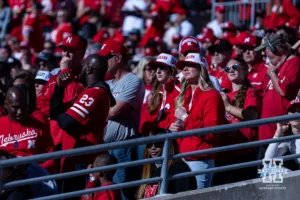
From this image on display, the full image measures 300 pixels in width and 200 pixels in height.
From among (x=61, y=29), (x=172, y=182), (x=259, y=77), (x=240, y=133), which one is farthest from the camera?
(x=61, y=29)

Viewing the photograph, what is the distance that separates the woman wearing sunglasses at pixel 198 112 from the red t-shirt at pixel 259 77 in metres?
1.91

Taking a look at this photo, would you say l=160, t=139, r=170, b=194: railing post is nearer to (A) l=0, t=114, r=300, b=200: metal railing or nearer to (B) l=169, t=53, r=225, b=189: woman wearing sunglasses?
(A) l=0, t=114, r=300, b=200: metal railing

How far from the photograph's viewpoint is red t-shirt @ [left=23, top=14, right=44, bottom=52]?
1784cm

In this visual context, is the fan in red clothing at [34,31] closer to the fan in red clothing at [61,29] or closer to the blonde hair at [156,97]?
the fan in red clothing at [61,29]

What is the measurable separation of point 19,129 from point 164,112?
2197 millimetres

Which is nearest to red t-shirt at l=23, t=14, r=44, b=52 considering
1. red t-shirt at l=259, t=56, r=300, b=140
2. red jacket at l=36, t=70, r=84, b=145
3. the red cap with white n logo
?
the red cap with white n logo

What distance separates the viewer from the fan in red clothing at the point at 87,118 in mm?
7280

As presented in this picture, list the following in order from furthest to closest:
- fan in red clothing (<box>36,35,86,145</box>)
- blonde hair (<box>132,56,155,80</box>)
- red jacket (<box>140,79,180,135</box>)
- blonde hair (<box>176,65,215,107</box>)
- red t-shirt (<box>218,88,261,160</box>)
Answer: blonde hair (<box>132,56,155,80</box>), red jacket (<box>140,79,180,135</box>), fan in red clothing (<box>36,35,86,145</box>), red t-shirt (<box>218,88,261,160</box>), blonde hair (<box>176,65,215,107</box>)

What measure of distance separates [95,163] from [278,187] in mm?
1602

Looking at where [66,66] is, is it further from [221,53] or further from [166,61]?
[221,53]

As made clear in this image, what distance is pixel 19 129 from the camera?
7.27 m

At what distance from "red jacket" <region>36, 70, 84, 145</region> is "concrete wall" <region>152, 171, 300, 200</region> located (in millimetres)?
1700

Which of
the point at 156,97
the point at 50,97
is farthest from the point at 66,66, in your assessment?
the point at 156,97

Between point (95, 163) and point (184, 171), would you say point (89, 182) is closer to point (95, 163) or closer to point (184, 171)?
point (95, 163)
